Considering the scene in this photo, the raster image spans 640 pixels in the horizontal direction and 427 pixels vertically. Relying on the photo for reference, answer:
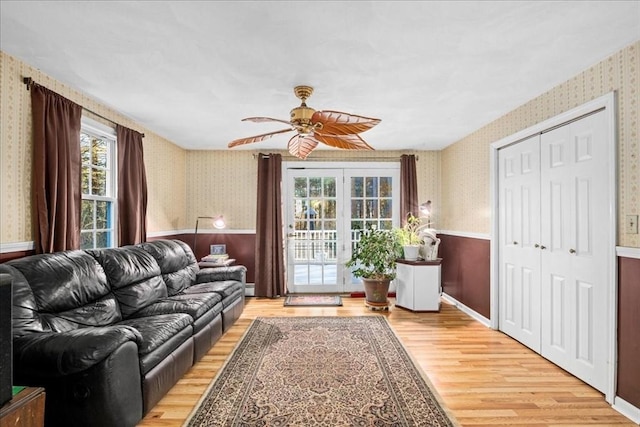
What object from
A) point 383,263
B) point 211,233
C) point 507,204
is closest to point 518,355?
point 507,204

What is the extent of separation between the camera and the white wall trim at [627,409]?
2.23 m

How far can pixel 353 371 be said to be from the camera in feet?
9.43

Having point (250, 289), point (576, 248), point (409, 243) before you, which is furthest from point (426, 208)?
point (250, 289)

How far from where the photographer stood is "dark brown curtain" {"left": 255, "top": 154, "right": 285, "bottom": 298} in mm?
5527

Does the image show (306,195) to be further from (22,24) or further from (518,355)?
(22,24)

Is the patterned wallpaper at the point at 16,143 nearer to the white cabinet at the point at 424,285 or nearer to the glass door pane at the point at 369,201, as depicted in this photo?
the glass door pane at the point at 369,201

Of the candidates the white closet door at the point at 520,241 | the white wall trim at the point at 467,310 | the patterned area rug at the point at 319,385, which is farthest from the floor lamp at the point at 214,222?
the white closet door at the point at 520,241

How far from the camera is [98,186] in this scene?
3.71m

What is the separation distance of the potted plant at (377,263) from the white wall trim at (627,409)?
261 cm

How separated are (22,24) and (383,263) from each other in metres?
4.27

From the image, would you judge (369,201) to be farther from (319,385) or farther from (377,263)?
(319,385)

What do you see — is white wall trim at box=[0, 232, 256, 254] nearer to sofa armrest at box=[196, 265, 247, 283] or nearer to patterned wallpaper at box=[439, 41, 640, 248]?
sofa armrest at box=[196, 265, 247, 283]

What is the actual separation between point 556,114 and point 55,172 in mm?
4169

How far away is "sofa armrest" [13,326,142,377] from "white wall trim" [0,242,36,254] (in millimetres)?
877
